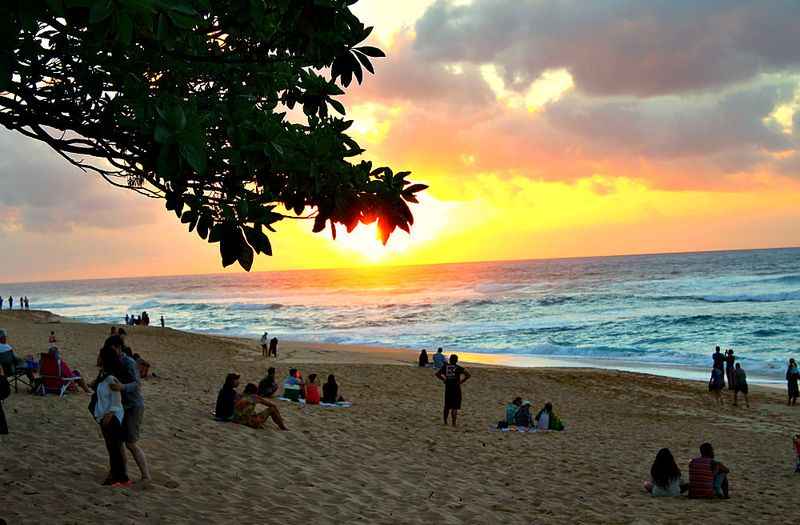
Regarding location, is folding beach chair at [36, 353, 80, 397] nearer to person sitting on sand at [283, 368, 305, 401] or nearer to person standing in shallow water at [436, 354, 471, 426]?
person sitting on sand at [283, 368, 305, 401]

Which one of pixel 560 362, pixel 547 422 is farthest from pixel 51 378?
pixel 560 362

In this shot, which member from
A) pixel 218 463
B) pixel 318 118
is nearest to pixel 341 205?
pixel 318 118

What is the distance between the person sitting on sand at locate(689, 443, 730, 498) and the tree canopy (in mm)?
7828

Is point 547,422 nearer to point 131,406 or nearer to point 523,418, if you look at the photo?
point 523,418

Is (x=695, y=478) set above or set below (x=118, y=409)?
below

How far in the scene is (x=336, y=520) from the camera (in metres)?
7.88

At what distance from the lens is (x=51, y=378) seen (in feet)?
42.1

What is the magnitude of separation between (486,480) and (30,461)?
636 cm

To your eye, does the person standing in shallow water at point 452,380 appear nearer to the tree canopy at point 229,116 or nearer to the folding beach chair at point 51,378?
the folding beach chair at point 51,378

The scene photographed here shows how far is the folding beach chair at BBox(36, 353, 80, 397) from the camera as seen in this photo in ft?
Result: 41.8

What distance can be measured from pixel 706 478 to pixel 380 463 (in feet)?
16.1

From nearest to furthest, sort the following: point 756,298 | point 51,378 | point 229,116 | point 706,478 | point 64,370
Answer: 1. point 229,116
2. point 706,478
3. point 51,378
4. point 64,370
5. point 756,298

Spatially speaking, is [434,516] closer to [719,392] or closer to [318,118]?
[318,118]

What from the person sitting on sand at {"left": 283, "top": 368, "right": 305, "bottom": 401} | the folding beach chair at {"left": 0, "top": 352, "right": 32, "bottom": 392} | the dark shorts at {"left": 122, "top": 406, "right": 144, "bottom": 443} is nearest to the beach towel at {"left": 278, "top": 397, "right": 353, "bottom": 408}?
the person sitting on sand at {"left": 283, "top": 368, "right": 305, "bottom": 401}
